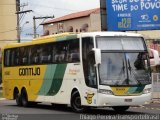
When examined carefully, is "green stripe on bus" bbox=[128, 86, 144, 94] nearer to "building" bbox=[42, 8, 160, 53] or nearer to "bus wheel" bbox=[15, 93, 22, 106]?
"bus wheel" bbox=[15, 93, 22, 106]

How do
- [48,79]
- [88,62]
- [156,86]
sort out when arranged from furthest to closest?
[156,86]
[48,79]
[88,62]

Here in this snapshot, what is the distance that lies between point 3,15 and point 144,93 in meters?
93.7

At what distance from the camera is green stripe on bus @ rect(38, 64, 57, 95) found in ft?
79.4

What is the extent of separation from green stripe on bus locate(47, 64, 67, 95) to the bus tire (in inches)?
50.4

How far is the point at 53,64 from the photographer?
946 inches

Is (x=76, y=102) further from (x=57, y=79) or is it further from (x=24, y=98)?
(x=24, y=98)

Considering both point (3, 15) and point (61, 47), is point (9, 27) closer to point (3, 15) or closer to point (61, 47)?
point (3, 15)

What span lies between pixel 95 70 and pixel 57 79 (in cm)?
369

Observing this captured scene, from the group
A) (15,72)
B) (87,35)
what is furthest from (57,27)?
(87,35)

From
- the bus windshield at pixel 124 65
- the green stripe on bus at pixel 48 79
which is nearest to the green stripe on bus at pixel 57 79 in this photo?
the green stripe on bus at pixel 48 79

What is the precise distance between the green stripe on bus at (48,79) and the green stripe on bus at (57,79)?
0.73 feet

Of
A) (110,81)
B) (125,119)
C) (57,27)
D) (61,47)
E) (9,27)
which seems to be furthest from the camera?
(9,27)

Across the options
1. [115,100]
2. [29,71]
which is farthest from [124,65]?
[29,71]

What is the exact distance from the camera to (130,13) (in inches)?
1479
